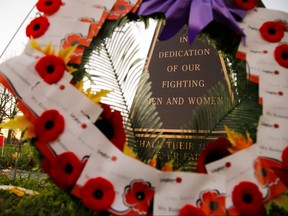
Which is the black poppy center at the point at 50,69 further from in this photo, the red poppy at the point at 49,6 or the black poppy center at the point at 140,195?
the black poppy center at the point at 140,195

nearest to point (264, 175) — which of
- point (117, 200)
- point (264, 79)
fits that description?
point (264, 79)

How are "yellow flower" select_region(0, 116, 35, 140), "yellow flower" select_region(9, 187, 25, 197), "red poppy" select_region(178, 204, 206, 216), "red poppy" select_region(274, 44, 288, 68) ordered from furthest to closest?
"yellow flower" select_region(9, 187, 25, 197), "red poppy" select_region(274, 44, 288, 68), "yellow flower" select_region(0, 116, 35, 140), "red poppy" select_region(178, 204, 206, 216)

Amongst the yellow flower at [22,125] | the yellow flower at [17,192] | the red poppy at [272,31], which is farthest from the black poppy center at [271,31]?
the yellow flower at [17,192]

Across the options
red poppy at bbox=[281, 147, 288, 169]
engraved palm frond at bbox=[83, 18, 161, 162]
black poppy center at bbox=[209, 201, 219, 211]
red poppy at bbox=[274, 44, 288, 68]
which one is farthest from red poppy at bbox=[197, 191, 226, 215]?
red poppy at bbox=[274, 44, 288, 68]

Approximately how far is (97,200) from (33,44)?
62cm

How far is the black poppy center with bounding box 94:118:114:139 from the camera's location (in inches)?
40.2

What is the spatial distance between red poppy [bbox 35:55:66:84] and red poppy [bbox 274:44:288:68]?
827 mm

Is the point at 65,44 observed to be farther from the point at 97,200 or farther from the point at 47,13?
the point at 97,200

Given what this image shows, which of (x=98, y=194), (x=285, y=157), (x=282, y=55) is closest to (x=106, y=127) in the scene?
(x=98, y=194)

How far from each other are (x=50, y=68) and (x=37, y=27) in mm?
257

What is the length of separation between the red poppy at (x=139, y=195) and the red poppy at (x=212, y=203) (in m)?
0.16

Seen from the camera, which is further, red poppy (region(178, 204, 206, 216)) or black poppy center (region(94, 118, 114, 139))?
black poppy center (region(94, 118, 114, 139))

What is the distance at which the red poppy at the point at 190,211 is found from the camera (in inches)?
32.0

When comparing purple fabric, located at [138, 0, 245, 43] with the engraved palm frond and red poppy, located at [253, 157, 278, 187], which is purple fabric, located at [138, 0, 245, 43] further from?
red poppy, located at [253, 157, 278, 187]
